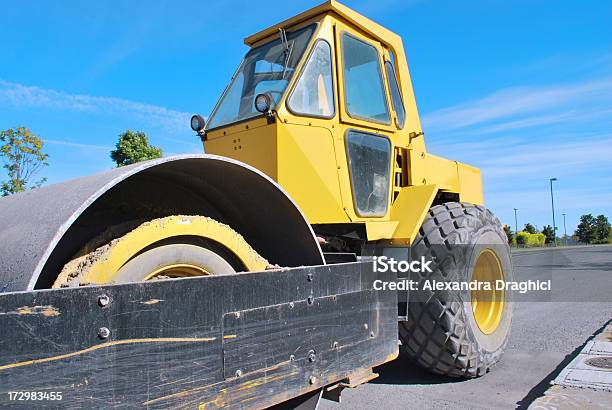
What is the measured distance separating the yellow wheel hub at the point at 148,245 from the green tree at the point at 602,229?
73138 millimetres

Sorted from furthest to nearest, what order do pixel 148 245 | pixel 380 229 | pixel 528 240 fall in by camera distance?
pixel 528 240 < pixel 380 229 < pixel 148 245

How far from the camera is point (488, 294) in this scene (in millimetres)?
4992

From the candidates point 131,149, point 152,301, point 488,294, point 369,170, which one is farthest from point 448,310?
point 131,149

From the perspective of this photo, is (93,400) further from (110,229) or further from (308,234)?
(308,234)

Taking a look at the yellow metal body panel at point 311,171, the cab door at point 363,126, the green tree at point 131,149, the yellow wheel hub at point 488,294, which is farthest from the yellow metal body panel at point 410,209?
the green tree at point 131,149

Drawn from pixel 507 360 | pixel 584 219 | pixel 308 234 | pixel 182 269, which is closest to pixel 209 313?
pixel 182 269

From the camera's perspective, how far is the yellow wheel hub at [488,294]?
4.88 meters

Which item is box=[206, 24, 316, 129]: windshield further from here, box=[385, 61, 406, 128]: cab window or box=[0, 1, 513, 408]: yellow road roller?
box=[385, 61, 406, 128]: cab window

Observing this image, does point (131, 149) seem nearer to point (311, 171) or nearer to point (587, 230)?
point (311, 171)

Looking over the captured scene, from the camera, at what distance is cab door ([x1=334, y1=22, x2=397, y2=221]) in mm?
3961

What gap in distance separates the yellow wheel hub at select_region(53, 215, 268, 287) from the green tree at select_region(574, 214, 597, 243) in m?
73.3

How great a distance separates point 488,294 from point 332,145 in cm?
234

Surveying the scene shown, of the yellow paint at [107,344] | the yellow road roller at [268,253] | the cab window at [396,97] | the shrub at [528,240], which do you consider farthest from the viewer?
the shrub at [528,240]

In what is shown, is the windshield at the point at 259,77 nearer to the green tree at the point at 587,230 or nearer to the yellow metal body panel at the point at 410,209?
the yellow metal body panel at the point at 410,209
